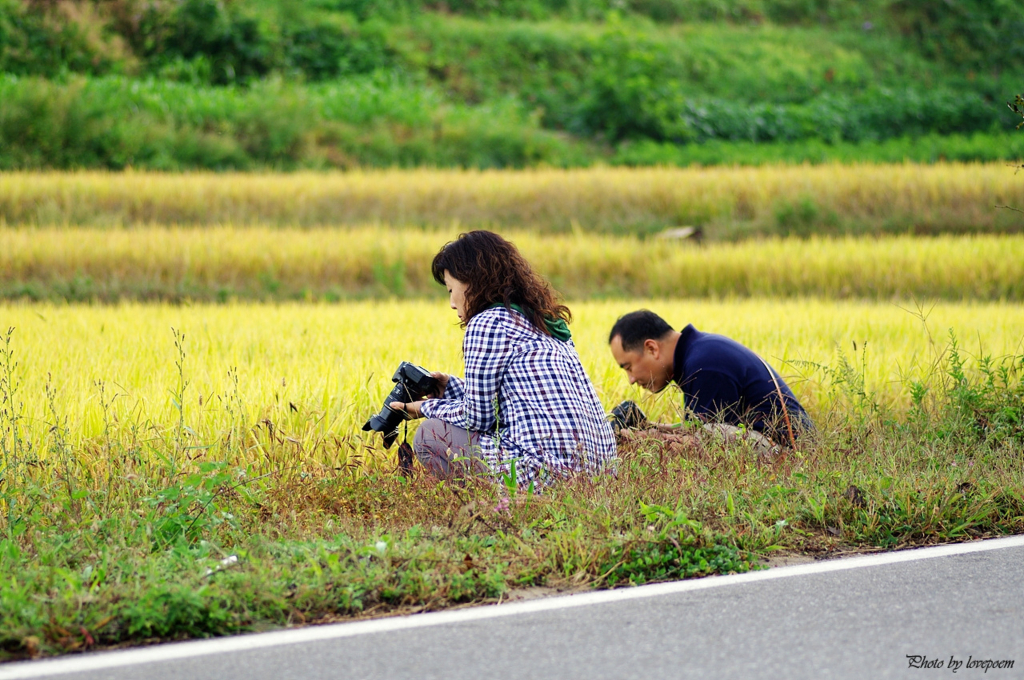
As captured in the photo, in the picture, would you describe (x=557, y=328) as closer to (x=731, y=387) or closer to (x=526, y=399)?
(x=526, y=399)

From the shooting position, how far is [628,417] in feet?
18.9

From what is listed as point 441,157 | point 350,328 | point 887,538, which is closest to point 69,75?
point 441,157

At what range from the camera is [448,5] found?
29.1 metres

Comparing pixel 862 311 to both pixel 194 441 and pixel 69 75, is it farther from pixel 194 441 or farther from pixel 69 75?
pixel 69 75

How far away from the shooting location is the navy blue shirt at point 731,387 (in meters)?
5.48

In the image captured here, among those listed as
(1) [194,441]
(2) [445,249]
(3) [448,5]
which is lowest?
(1) [194,441]

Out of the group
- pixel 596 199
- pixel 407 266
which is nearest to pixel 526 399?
pixel 407 266

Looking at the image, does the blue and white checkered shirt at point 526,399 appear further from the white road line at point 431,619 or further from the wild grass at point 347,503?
the white road line at point 431,619

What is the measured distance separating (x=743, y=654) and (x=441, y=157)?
18.3 m

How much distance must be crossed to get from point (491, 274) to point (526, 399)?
0.58 m

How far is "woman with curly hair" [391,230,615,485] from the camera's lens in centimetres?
437

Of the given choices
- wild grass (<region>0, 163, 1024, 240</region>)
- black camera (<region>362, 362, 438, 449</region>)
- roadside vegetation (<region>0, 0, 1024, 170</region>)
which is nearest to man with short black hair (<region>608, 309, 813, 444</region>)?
black camera (<region>362, 362, 438, 449</region>)

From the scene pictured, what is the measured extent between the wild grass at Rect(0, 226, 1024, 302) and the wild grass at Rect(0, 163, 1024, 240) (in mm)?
1447

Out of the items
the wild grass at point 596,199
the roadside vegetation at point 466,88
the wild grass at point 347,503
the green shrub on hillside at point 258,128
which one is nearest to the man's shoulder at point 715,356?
the wild grass at point 347,503
